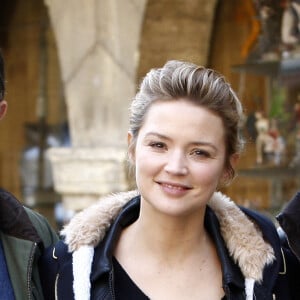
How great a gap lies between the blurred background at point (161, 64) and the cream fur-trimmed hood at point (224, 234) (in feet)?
7.88

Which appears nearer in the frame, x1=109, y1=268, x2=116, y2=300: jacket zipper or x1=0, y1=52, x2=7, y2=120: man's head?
x1=109, y1=268, x2=116, y2=300: jacket zipper

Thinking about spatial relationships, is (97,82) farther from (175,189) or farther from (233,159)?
(175,189)

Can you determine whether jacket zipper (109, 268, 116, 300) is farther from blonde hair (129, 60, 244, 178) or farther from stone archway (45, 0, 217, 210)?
stone archway (45, 0, 217, 210)

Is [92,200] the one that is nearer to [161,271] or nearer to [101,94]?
[101,94]

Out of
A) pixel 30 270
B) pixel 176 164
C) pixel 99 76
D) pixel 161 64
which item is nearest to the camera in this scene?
pixel 176 164

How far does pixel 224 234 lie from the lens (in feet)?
8.00

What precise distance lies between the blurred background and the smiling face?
8.44 ft

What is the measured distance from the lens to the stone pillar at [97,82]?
5.54 metres

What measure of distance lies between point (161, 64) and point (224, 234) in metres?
3.69

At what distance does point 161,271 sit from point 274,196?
3.52 m

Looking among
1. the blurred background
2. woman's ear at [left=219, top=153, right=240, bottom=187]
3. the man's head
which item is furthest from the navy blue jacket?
the blurred background

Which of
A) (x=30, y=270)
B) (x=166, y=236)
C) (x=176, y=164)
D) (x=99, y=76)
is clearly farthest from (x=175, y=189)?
(x=99, y=76)

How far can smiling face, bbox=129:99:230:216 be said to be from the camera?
7.40 feet

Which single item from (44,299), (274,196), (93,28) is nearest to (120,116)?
(93,28)
